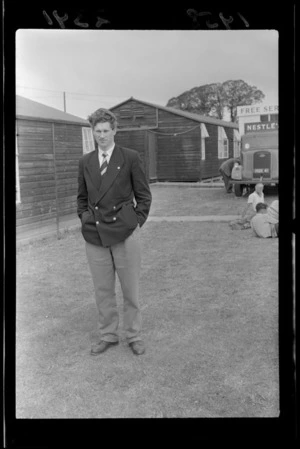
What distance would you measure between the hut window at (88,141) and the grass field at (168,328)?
0.55m

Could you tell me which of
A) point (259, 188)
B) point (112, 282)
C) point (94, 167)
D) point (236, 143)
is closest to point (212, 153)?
point (236, 143)

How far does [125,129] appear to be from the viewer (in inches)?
137

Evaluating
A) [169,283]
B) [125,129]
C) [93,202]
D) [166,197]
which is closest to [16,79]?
[125,129]

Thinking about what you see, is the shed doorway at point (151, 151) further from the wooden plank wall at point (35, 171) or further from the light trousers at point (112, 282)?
the wooden plank wall at point (35, 171)

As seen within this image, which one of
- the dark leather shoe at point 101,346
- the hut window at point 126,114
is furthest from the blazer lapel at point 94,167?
the dark leather shoe at point 101,346

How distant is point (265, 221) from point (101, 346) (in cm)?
135

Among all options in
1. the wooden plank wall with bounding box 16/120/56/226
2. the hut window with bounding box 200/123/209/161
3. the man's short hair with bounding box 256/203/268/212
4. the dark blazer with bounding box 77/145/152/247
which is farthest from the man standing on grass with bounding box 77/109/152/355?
the man's short hair with bounding box 256/203/268/212

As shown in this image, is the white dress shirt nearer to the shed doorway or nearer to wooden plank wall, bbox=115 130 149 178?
wooden plank wall, bbox=115 130 149 178

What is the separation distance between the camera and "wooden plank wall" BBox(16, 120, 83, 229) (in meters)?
3.21

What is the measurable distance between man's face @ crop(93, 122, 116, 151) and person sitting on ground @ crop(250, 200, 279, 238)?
1.04 m

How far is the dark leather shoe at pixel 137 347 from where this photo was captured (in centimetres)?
365
